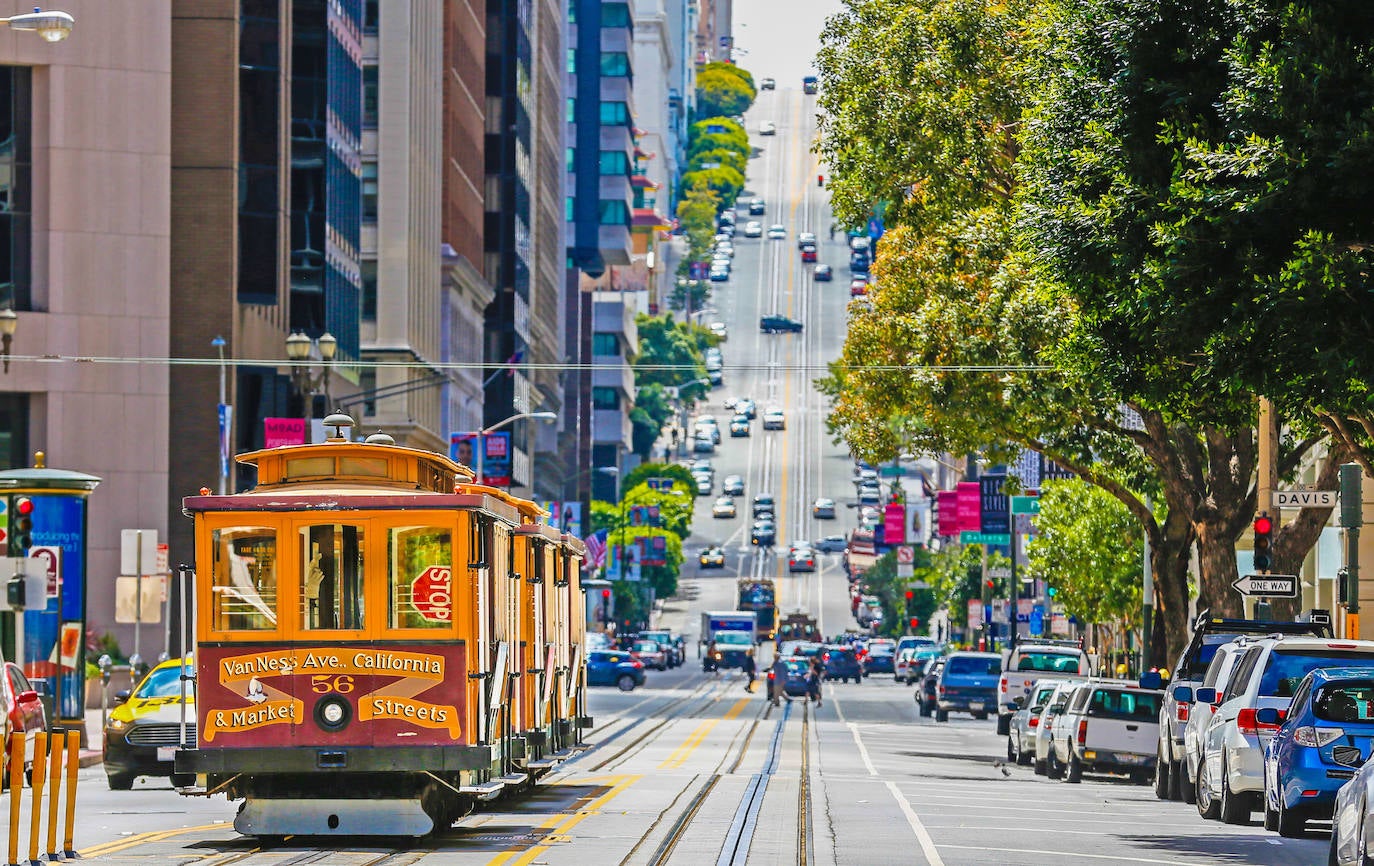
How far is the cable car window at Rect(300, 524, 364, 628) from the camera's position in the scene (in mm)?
20062

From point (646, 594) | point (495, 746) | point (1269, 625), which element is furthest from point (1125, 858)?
point (646, 594)

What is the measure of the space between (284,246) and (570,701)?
38.6 metres

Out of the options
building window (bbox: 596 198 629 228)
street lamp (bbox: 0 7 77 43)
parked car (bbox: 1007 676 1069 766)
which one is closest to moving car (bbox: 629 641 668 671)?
parked car (bbox: 1007 676 1069 766)

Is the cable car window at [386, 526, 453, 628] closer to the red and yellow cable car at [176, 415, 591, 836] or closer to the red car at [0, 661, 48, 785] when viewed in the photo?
the red and yellow cable car at [176, 415, 591, 836]

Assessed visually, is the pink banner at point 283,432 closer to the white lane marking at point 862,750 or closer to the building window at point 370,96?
the white lane marking at point 862,750

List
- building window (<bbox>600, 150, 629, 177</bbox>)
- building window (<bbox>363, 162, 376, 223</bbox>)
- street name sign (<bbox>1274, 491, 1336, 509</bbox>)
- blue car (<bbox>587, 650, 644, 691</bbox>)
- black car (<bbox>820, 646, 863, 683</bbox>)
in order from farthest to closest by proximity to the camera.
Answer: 1. building window (<bbox>600, 150, 629, 177</bbox>)
2. black car (<bbox>820, 646, 863, 683</bbox>)
3. building window (<bbox>363, 162, 376, 223</bbox>)
4. blue car (<bbox>587, 650, 644, 691</bbox>)
5. street name sign (<bbox>1274, 491, 1336, 509</bbox>)

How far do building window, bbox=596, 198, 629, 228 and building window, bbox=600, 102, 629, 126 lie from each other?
16.9ft

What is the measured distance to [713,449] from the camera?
193 m

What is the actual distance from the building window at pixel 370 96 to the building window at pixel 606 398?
91.4 meters

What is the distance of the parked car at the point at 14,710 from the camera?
25.7 meters

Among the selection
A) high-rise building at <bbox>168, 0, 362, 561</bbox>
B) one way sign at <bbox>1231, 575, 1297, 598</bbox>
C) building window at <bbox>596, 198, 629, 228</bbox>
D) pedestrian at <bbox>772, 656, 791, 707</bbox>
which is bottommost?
pedestrian at <bbox>772, 656, 791, 707</bbox>

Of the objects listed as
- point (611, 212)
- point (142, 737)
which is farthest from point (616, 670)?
point (611, 212)

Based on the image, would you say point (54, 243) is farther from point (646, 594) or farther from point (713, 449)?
point (713, 449)

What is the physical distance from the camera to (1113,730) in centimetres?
3491
